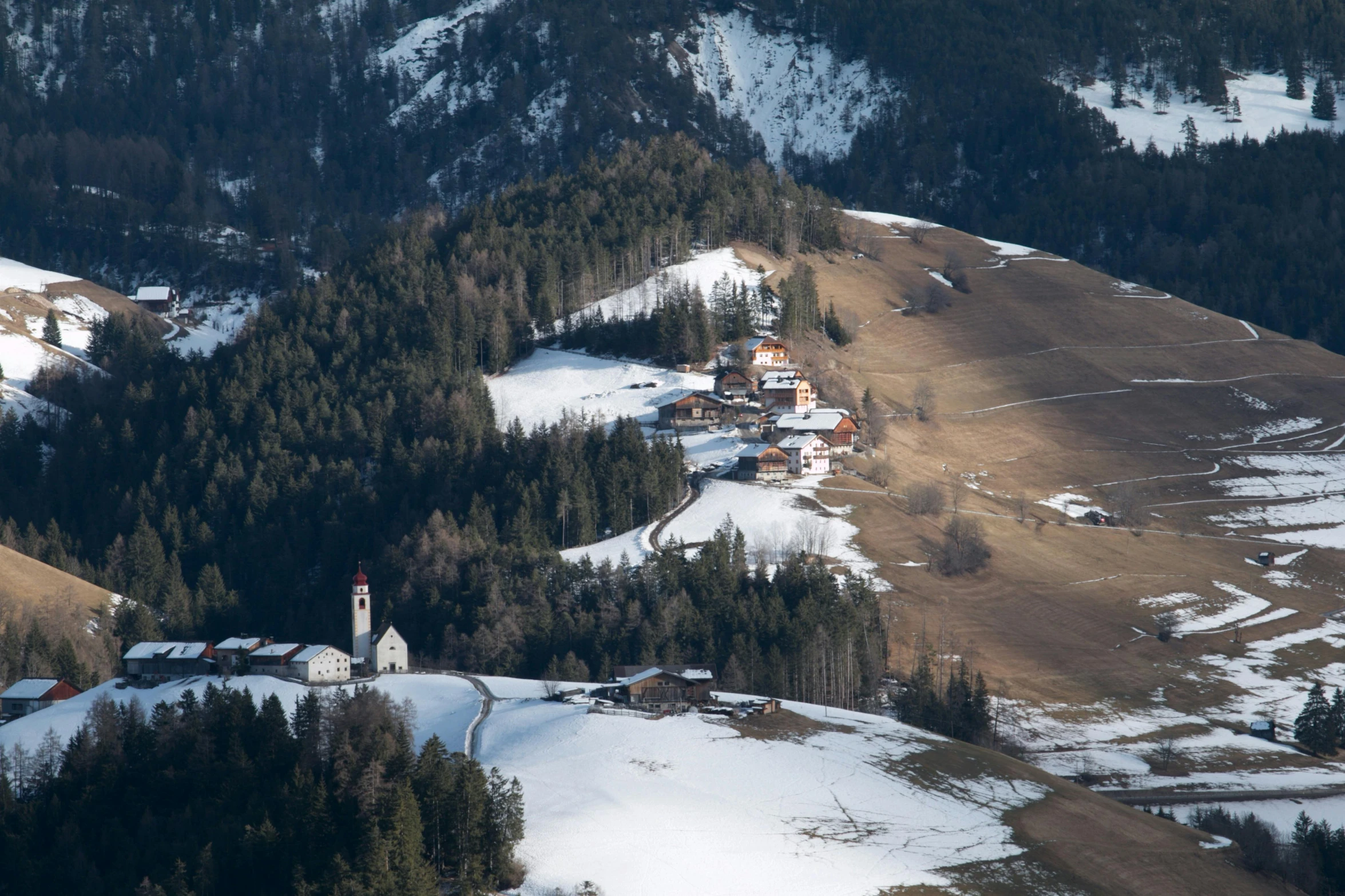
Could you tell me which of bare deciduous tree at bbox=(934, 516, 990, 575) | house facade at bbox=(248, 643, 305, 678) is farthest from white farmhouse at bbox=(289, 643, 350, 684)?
bare deciduous tree at bbox=(934, 516, 990, 575)

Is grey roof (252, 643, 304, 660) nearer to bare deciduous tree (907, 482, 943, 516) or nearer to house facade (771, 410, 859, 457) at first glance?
house facade (771, 410, 859, 457)

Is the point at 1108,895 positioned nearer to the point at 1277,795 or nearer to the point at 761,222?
the point at 1277,795

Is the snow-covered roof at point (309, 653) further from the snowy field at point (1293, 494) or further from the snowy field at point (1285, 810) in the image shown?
the snowy field at point (1293, 494)

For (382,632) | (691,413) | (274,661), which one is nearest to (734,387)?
(691,413)

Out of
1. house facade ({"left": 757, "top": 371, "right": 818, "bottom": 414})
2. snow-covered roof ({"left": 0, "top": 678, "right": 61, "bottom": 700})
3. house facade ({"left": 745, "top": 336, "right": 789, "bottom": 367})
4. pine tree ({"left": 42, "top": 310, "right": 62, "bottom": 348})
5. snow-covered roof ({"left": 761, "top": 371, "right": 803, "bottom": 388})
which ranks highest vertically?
pine tree ({"left": 42, "top": 310, "right": 62, "bottom": 348})

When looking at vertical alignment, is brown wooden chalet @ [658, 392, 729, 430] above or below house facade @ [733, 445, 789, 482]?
above

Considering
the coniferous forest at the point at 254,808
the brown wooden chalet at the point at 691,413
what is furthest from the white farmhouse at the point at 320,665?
the brown wooden chalet at the point at 691,413
